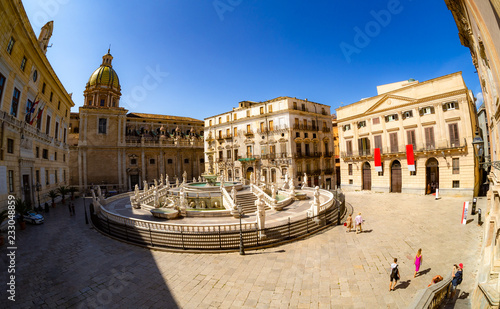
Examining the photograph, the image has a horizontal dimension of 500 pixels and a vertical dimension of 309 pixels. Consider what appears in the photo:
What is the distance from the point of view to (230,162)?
133ft

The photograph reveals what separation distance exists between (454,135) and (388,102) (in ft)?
24.8

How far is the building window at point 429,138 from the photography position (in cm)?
2361

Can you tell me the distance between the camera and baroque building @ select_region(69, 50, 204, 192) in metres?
37.8

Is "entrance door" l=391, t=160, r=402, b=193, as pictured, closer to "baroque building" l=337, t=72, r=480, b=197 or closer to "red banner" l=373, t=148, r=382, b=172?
"baroque building" l=337, t=72, r=480, b=197

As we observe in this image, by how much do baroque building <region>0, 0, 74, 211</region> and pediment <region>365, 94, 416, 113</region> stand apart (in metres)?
34.7

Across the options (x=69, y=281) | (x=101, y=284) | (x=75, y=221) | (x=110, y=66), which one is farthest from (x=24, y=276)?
(x=110, y=66)

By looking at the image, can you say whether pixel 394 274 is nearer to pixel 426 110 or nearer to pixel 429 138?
pixel 429 138

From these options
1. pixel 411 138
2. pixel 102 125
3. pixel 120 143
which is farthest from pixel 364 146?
pixel 102 125

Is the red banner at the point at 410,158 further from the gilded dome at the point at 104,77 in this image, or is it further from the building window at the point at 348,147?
the gilded dome at the point at 104,77

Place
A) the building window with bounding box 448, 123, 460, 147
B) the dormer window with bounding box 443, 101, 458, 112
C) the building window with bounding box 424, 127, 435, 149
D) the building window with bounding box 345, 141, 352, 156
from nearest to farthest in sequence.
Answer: the building window with bounding box 448, 123, 460, 147, the dormer window with bounding box 443, 101, 458, 112, the building window with bounding box 424, 127, 435, 149, the building window with bounding box 345, 141, 352, 156

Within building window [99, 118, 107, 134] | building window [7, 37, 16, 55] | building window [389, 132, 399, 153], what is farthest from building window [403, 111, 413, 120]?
building window [99, 118, 107, 134]

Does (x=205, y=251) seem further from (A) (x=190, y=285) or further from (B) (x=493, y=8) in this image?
(B) (x=493, y=8)

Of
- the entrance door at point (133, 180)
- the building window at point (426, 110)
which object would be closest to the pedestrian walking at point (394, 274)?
the building window at point (426, 110)

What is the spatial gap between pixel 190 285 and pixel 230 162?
3299 centimetres
